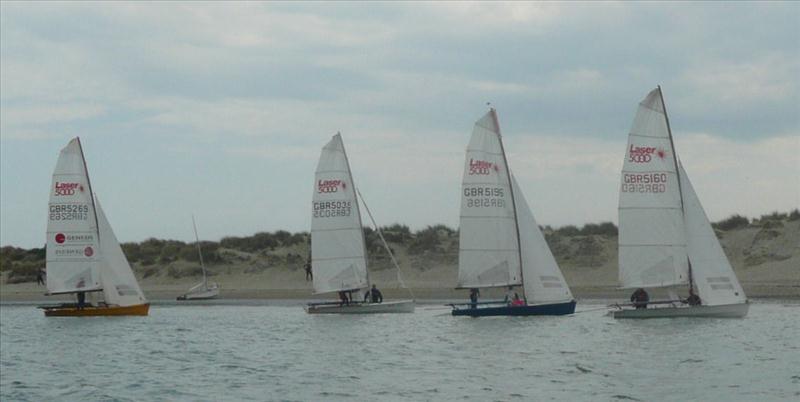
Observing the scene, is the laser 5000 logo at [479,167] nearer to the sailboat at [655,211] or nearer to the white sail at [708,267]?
the sailboat at [655,211]

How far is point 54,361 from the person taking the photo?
37312 millimetres

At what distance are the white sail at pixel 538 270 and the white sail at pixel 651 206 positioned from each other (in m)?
2.74

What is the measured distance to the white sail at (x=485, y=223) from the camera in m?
46.9

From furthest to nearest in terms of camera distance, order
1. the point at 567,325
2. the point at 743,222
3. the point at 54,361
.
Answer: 1. the point at 743,222
2. the point at 567,325
3. the point at 54,361

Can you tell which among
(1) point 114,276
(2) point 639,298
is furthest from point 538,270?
(1) point 114,276

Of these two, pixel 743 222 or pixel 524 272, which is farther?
pixel 743 222

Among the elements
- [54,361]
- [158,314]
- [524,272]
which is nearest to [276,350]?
[54,361]

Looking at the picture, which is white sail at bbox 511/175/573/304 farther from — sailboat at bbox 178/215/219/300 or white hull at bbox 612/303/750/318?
sailboat at bbox 178/215/219/300

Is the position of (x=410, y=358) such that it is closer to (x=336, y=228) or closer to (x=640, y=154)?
(x=640, y=154)

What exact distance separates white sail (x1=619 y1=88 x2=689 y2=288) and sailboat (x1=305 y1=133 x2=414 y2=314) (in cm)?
1109

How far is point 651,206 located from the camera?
43.9 meters

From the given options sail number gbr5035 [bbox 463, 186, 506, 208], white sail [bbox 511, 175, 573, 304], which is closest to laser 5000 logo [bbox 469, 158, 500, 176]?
sail number gbr5035 [bbox 463, 186, 506, 208]

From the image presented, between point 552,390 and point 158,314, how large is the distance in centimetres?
3181

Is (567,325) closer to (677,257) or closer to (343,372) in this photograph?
(677,257)
